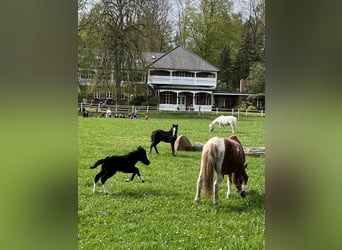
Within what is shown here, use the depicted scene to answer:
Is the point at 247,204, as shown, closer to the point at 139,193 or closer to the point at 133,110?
the point at 139,193

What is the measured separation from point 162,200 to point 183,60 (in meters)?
0.62

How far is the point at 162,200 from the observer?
155cm

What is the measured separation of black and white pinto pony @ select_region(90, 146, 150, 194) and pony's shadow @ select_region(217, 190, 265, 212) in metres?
0.43

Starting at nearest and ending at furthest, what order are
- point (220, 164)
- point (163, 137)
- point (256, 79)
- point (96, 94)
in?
point (256, 79) < point (220, 164) < point (96, 94) < point (163, 137)

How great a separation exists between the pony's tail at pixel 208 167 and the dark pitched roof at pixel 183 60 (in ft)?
1.10

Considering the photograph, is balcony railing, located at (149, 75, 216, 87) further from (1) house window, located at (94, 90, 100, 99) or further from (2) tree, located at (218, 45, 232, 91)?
(1) house window, located at (94, 90, 100, 99)

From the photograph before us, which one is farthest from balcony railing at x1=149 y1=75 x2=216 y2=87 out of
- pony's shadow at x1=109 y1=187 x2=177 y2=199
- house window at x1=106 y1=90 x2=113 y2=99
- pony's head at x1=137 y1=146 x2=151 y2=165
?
pony's shadow at x1=109 y1=187 x2=177 y2=199

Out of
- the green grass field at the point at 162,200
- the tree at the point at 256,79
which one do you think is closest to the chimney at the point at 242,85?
the tree at the point at 256,79

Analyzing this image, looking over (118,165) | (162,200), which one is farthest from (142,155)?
(162,200)

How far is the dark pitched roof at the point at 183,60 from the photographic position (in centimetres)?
148

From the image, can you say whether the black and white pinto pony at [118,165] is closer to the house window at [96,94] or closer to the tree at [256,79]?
the house window at [96,94]
